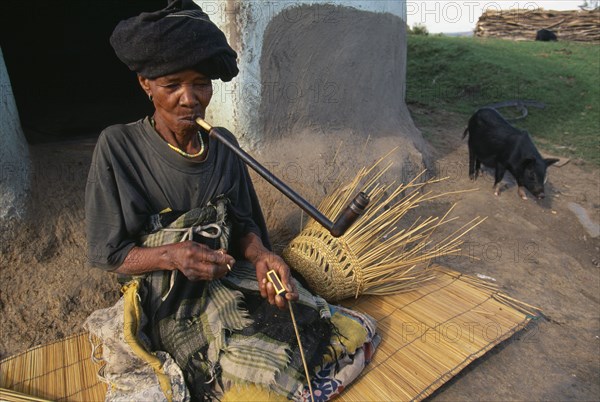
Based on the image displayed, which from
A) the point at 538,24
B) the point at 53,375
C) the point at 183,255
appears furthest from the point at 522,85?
the point at 53,375

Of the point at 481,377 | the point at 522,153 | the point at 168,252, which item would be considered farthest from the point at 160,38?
the point at 522,153

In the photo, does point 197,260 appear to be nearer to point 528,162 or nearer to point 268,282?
point 268,282

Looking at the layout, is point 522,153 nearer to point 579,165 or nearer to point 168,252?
point 579,165

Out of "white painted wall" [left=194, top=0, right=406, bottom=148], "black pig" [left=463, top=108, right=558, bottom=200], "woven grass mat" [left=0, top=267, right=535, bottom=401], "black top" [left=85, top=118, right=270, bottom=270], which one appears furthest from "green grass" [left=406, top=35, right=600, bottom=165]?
"black top" [left=85, top=118, right=270, bottom=270]

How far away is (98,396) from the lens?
1.83 meters

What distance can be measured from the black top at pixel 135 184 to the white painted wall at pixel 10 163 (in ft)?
2.87

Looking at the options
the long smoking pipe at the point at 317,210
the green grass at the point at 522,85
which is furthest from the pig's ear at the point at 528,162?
the long smoking pipe at the point at 317,210

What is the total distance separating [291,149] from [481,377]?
182cm

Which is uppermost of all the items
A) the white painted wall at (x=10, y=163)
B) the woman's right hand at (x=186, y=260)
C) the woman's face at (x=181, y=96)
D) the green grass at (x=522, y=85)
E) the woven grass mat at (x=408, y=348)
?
the woman's face at (x=181, y=96)

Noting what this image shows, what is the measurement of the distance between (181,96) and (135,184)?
0.38 m

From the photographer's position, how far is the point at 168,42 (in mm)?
1447

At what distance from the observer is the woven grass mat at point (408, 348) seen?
73.2 inches

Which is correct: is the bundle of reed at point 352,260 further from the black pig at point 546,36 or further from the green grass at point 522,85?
the black pig at point 546,36

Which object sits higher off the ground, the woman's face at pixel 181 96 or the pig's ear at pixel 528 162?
the woman's face at pixel 181 96
